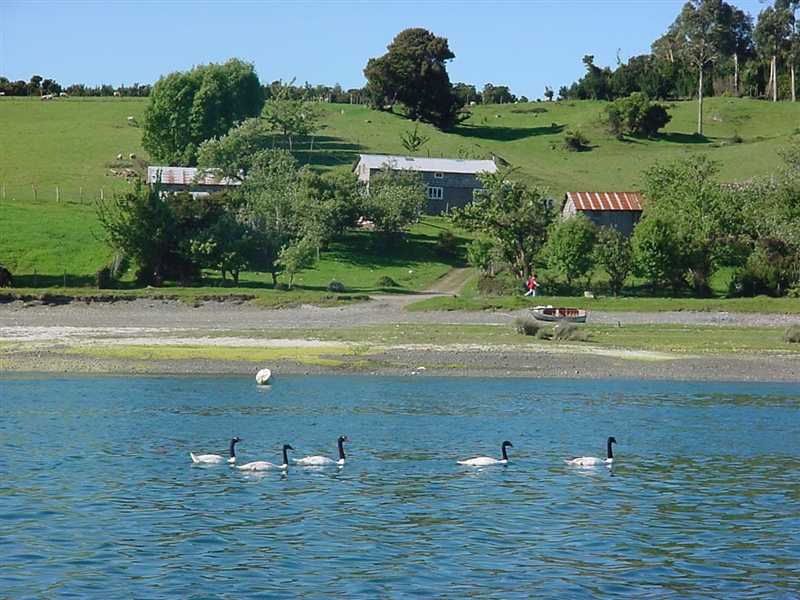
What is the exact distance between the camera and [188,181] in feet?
328

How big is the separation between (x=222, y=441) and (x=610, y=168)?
98195 millimetres

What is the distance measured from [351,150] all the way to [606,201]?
46578 millimetres

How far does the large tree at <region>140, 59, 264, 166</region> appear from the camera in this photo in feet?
377

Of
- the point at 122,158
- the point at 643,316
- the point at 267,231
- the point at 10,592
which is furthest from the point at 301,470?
the point at 122,158

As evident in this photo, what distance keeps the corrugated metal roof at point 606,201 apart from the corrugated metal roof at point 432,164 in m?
17.7

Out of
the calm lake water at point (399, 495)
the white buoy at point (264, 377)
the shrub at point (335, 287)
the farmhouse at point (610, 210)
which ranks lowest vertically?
the calm lake water at point (399, 495)

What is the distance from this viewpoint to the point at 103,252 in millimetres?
75500

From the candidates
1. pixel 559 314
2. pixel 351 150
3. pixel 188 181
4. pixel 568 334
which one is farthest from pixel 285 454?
pixel 351 150

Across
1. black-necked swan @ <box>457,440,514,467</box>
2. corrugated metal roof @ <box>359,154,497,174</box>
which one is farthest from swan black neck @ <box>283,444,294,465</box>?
corrugated metal roof @ <box>359,154,497,174</box>

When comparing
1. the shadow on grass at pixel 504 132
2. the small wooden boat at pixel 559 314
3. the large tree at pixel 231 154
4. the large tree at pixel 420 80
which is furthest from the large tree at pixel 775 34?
the small wooden boat at pixel 559 314

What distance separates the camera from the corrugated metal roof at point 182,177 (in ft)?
323

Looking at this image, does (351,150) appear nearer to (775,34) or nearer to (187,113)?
(187,113)

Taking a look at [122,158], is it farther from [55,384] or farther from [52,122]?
[55,384]

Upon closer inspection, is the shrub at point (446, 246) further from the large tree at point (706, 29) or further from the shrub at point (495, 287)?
the large tree at point (706, 29)
